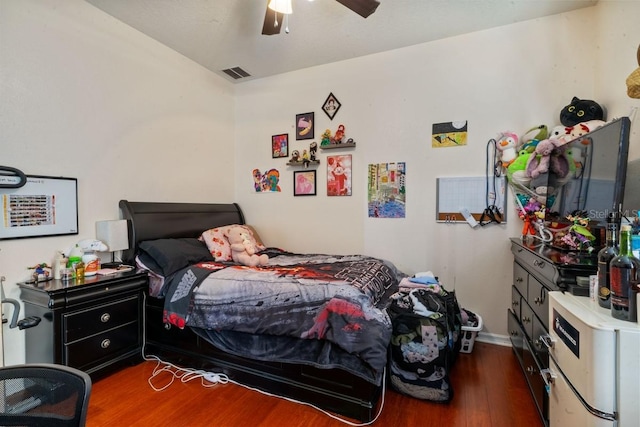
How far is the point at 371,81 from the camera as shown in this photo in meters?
3.31

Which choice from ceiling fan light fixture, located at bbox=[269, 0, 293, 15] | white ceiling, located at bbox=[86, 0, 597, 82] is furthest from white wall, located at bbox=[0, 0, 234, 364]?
ceiling fan light fixture, located at bbox=[269, 0, 293, 15]

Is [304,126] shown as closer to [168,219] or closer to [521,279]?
[168,219]

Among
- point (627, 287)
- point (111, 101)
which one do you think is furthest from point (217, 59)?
point (627, 287)

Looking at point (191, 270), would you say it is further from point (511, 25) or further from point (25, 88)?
point (511, 25)

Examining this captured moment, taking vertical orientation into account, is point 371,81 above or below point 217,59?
below

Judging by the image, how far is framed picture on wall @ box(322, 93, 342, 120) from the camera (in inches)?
137

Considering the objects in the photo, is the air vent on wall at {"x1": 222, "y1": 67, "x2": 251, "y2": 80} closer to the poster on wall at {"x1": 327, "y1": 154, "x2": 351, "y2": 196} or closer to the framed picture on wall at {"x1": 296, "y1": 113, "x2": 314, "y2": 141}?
the framed picture on wall at {"x1": 296, "y1": 113, "x2": 314, "y2": 141}

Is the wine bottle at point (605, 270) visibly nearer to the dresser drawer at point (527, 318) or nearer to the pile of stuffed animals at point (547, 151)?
the dresser drawer at point (527, 318)

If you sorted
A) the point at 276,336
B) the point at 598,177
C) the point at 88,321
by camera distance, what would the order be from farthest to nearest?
the point at 88,321
the point at 276,336
the point at 598,177

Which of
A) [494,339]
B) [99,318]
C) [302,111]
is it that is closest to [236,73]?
[302,111]

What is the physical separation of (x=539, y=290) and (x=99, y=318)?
9.59ft

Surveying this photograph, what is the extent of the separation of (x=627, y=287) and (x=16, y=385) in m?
2.03

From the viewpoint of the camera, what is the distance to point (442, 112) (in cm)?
301

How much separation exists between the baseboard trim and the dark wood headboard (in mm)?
2945
